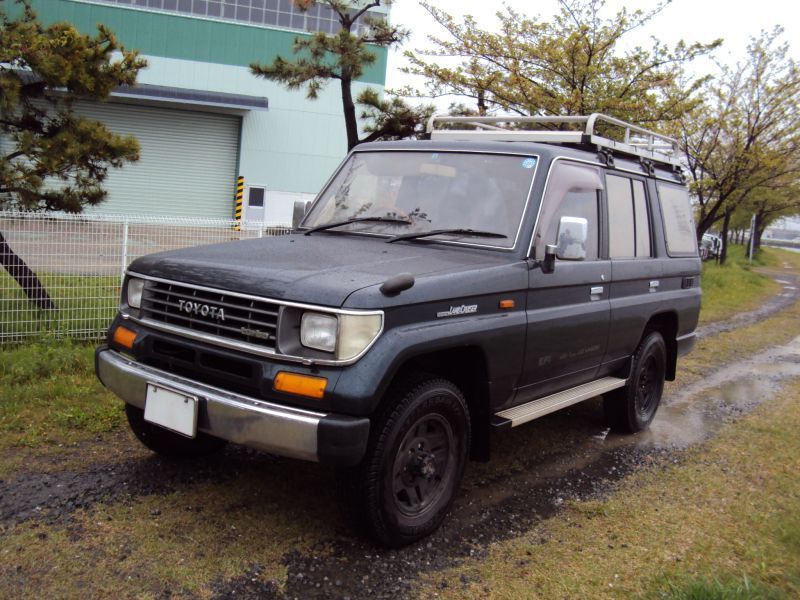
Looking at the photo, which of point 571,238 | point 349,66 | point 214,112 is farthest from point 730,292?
point 214,112

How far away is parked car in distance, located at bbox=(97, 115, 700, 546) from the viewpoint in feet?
10.1

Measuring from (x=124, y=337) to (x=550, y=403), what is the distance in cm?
250

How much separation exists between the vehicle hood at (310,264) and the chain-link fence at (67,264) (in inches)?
87.5

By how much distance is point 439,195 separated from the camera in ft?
14.0

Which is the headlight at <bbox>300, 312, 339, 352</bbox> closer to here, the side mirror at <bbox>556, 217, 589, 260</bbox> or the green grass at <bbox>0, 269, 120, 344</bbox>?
the side mirror at <bbox>556, 217, 589, 260</bbox>

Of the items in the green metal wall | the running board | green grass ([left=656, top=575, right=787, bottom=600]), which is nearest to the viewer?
green grass ([left=656, top=575, right=787, bottom=600])

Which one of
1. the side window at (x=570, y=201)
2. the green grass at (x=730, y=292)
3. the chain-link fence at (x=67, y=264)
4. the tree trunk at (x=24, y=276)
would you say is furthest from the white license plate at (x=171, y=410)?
the green grass at (x=730, y=292)

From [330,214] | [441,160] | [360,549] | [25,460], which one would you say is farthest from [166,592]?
[441,160]

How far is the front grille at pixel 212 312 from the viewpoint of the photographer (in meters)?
3.18

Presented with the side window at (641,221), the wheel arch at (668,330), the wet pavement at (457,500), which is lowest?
the wet pavement at (457,500)

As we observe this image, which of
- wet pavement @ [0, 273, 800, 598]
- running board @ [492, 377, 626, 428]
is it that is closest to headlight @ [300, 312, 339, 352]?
wet pavement @ [0, 273, 800, 598]

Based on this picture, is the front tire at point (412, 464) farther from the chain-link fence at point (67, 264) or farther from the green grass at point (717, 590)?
the chain-link fence at point (67, 264)

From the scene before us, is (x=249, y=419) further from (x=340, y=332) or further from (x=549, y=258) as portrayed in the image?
(x=549, y=258)

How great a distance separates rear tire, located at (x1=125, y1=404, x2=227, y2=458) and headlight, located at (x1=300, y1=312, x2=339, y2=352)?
1.37 meters
